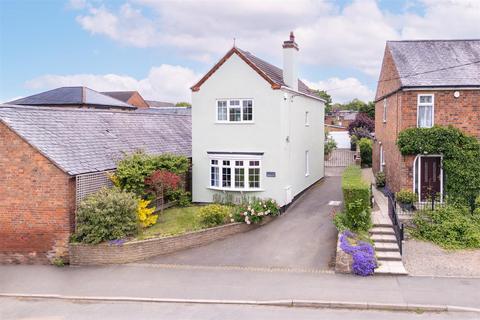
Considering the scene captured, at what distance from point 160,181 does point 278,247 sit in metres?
5.63

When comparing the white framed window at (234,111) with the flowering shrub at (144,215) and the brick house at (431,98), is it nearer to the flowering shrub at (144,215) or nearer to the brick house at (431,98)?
the flowering shrub at (144,215)

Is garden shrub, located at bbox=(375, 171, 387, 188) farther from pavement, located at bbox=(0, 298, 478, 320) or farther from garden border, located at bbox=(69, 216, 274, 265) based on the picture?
pavement, located at bbox=(0, 298, 478, 320)

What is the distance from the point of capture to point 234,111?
2381 centimetres

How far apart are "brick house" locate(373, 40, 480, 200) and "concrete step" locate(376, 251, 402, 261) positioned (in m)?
6.11

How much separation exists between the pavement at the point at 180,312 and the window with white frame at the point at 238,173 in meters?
10.2

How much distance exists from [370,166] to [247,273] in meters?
28.1

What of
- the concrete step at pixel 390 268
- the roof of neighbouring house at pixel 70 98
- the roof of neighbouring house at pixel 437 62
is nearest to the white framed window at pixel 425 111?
the roof of neighbouring house at pixel 437 62

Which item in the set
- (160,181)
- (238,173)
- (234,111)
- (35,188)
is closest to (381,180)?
(238,173)

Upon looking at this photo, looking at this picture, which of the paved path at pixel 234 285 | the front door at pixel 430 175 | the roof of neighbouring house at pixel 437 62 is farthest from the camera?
the front door at pixel 430 175

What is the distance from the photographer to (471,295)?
13.9 metres

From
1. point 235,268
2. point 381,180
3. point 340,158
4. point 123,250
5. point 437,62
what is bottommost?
point 235,268

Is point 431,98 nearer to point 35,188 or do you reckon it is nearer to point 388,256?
point 388,256

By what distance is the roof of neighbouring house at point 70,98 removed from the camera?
4406cm

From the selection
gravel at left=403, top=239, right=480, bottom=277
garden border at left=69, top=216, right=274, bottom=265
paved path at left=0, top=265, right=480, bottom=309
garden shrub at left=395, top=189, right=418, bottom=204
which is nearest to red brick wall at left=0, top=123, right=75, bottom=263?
garden border at left=69, top=216, right=274, bottom=265
